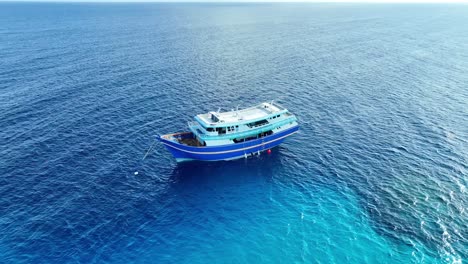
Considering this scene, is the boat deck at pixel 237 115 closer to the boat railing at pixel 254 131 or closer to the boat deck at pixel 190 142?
the boat railing at pixel 254 131

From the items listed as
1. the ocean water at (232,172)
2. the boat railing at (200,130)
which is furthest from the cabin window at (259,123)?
the boat railing at (200,130)

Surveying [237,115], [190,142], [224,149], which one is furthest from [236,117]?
[190,142]

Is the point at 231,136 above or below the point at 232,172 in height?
above

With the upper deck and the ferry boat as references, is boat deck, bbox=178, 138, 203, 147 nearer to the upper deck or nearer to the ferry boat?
the ferry boat

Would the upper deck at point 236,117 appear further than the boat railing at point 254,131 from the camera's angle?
Yes

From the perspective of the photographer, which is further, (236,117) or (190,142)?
(236,117)

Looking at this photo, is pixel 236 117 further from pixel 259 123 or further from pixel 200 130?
pixel 200 130
